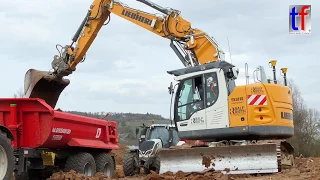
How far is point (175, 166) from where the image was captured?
977 centimetres

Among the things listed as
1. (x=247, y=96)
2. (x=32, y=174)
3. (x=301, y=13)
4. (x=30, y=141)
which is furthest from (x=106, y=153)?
(x=301, y=13)

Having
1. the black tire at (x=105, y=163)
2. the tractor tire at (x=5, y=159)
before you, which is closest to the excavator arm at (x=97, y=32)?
the black tire at (x=105, y=163)

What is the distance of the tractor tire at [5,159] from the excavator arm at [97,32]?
481 cm

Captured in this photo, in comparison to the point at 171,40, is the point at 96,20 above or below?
above

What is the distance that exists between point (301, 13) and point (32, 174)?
8.50m

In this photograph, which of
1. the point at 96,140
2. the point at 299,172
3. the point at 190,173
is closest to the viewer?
the point at 299,172

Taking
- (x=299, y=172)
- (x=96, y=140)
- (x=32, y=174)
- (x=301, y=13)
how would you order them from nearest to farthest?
(x=299, y=172)
(x=32, y=174)
(x=96, y=140)
(x=301, y=13)

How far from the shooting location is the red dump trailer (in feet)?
26.9

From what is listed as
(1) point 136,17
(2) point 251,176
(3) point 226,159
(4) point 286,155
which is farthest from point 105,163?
(4) point 286,155

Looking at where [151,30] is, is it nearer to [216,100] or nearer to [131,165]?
[216,100]

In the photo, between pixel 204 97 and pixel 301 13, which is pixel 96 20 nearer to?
pixel 204 97

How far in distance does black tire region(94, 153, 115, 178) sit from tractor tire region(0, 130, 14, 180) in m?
4.08

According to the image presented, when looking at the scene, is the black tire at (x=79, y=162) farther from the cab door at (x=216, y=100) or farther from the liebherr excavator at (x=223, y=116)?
the cab door at (x=216, y=100)

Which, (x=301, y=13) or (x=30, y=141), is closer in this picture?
(x=30, y=141)
